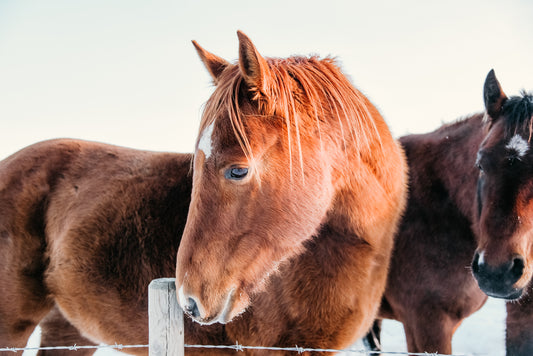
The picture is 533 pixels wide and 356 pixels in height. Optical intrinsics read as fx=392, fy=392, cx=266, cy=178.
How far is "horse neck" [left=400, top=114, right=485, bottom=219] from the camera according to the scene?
9.97 ft

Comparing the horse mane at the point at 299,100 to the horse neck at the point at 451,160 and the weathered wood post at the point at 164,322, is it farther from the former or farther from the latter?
the horse neck at the point at 451,160

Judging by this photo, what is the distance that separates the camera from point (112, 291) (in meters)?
2.37

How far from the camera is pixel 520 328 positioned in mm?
3131

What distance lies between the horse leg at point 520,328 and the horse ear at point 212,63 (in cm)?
290

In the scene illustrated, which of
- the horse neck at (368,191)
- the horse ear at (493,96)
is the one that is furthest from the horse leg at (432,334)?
the horse ear at (493,96)

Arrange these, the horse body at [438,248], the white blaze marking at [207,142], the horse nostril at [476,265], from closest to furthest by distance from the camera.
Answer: the white blaze marking at [207,142]
the horse nostril at [476,265]
the horse body at [438,248]

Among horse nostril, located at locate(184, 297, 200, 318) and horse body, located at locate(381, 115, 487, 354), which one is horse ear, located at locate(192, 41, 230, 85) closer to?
horse nostril, located at locate(184, 297, 200, 318)

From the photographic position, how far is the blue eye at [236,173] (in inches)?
62.9

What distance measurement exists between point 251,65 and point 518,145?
1.84 m

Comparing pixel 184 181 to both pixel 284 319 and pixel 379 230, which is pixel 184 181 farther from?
pixel 379 230

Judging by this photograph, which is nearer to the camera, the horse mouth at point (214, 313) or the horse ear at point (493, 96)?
the horse mouth at point (214, 313)

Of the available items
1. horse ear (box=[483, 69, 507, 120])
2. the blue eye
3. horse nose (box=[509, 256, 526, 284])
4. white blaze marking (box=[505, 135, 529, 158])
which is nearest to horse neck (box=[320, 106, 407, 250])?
the blue eye

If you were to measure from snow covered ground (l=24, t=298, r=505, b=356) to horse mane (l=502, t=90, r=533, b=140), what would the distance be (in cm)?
295

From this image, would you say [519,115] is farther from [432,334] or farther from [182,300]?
[182,300]
